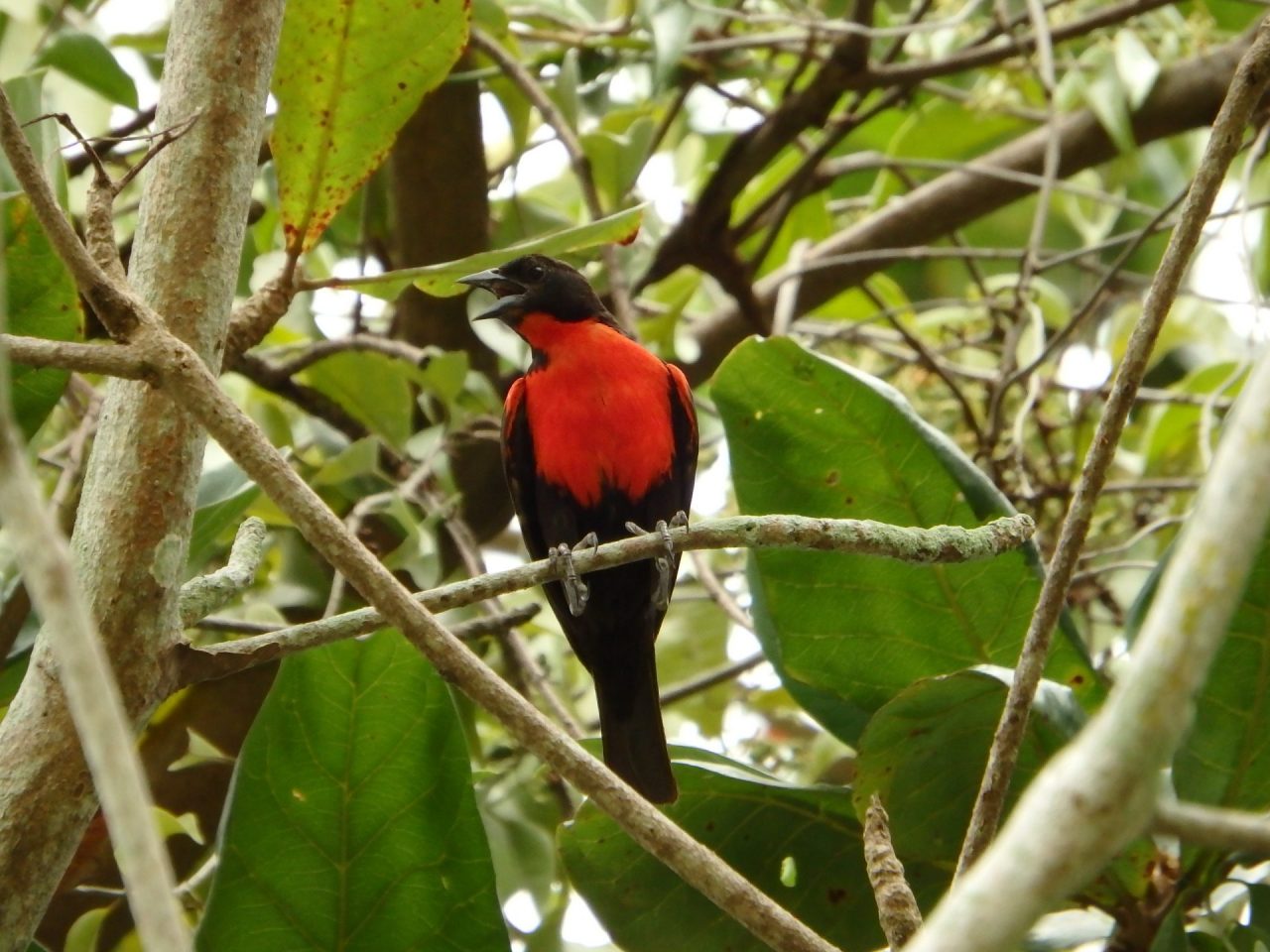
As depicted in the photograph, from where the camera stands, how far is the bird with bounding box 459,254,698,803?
3973mm

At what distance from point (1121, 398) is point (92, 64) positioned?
2455 millimetres

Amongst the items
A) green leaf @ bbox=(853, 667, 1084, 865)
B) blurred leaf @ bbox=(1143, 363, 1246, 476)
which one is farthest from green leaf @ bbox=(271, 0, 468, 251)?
blurred leaf @ bbox=(1143, 363, 1246, 476)

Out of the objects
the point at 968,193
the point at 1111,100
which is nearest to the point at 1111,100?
the point at 1111,100

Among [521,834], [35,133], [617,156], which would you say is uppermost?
[35,133]

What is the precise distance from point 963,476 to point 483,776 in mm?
1109

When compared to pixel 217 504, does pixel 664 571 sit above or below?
below

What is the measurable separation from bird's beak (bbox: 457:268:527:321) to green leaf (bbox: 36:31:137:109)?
1106 mm

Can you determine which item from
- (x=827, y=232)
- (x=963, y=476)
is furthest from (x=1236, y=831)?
(x=827, y=232)

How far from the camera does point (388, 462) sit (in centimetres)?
405

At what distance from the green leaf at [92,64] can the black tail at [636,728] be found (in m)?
1.77

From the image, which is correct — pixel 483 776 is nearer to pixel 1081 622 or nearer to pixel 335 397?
pixel 335 397

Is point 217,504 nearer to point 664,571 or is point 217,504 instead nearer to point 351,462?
point 351,462

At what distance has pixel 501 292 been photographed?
15.2ft

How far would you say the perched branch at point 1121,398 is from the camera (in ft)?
5.48
